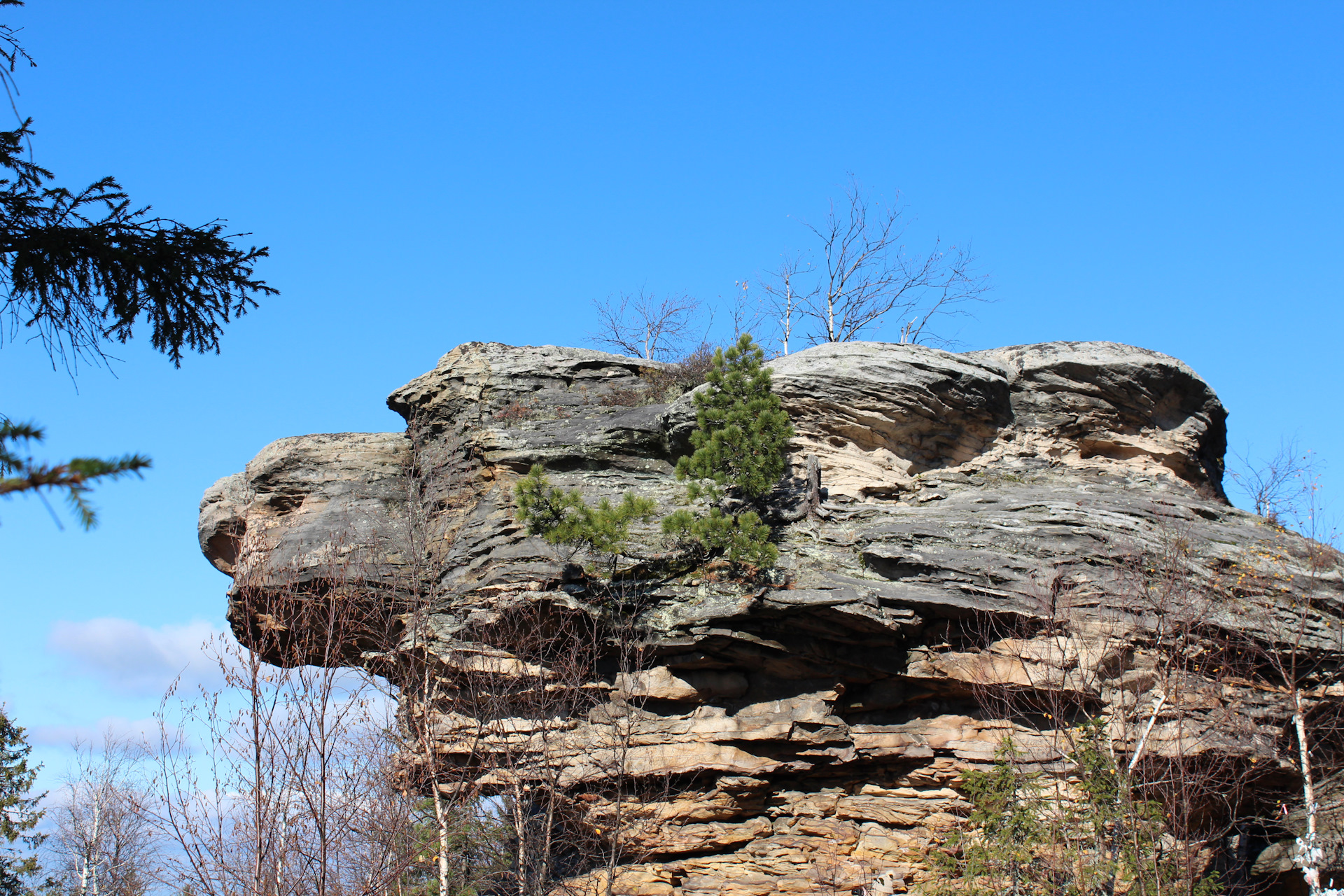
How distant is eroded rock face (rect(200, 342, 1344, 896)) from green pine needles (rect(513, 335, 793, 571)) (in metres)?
0.64

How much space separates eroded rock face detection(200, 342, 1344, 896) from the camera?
13.7 m

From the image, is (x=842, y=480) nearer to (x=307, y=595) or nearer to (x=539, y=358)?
(x=539, y=358)

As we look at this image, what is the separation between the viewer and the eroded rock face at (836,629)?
13.7 meters

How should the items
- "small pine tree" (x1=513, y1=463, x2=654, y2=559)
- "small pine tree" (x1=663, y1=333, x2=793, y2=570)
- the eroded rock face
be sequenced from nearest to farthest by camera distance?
the eroded rock face
"small pine tree" (x1=513, y1=463, x2=654, y2=559)
"small pine tree" (x1=663, y1=333, x2=793, y2=570)

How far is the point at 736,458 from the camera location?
15.7m

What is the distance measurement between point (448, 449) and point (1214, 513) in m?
13.6

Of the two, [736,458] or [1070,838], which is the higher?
[736,458]

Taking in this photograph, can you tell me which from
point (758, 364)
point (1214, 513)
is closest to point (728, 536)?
point (758, 364)

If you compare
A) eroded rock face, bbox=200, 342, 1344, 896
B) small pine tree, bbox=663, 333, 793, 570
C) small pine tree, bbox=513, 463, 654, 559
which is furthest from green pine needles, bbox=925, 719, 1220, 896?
small pine tree, bbox=513, 463, 654, 559

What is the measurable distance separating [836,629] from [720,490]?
116 inches

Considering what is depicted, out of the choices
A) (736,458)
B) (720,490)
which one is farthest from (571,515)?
(736,458)

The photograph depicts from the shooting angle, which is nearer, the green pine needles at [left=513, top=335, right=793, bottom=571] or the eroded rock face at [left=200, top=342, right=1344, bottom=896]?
the eroded rock face at [left=200, top=342, right=1344, bottom=896]

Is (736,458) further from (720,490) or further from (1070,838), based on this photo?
(1070,838)

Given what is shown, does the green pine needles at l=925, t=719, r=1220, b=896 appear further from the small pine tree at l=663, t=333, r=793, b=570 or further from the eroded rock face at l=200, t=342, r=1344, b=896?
the small pine tree at l=663, t=333, r=793, b=570
